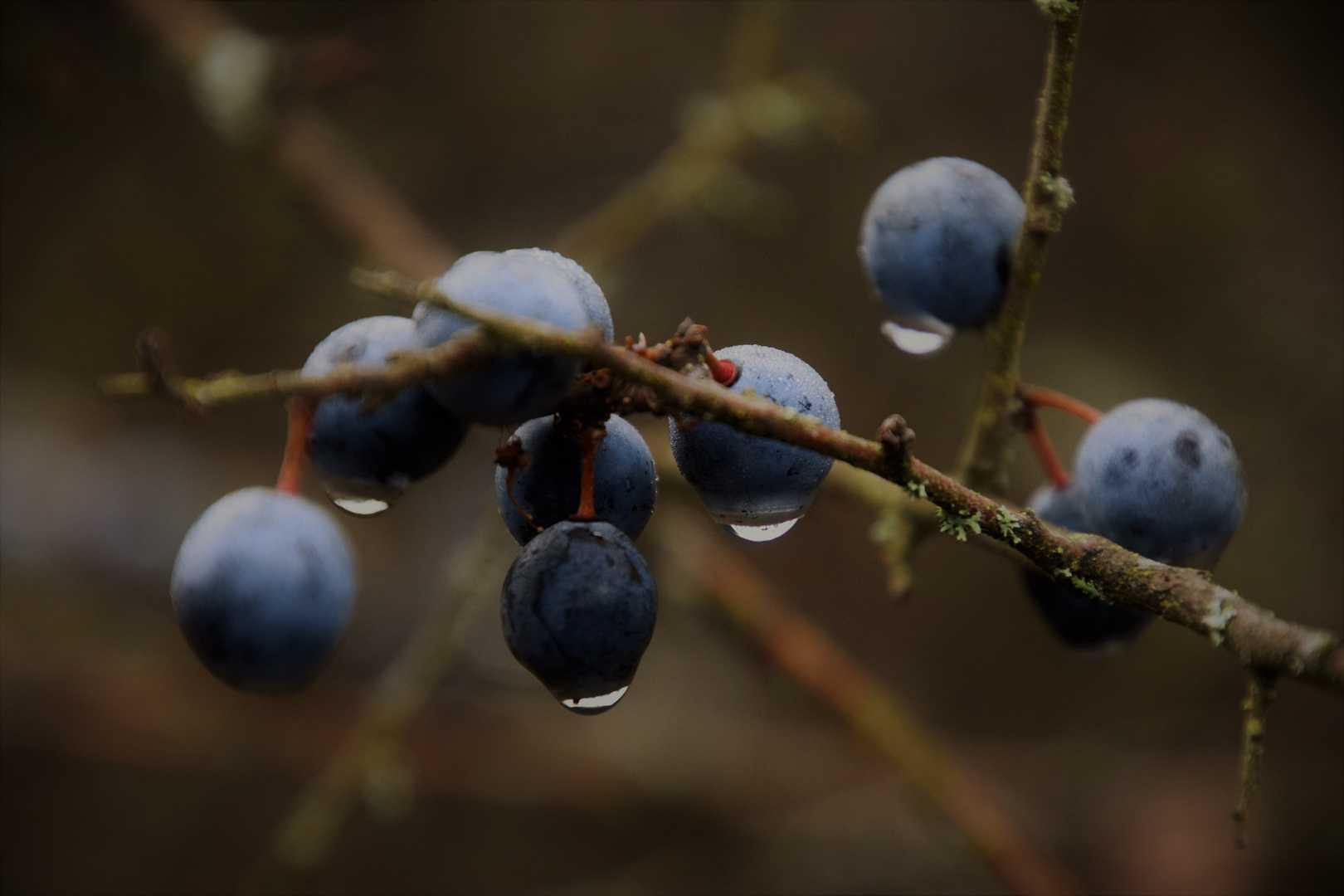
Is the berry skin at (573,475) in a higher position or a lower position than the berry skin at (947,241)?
lower

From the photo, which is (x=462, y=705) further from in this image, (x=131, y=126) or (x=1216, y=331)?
(x=1216, y=331)

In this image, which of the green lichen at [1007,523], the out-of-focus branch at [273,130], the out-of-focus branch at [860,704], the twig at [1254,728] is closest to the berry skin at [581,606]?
the green lichen at [1007,523]

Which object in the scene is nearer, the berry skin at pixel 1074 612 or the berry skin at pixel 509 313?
the berry skin at pixel 509 313

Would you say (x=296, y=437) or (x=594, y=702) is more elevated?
(x=296, y=437)

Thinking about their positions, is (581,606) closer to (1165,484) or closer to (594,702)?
(594,702)

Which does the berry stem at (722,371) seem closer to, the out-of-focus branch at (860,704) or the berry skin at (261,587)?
the berry skin at (261,587)

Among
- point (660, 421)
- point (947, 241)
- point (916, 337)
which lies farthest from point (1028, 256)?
point (660, 421)

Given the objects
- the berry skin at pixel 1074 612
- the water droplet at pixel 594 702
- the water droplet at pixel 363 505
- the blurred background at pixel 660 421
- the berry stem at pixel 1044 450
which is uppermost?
the blurred background at pixel 660 421
